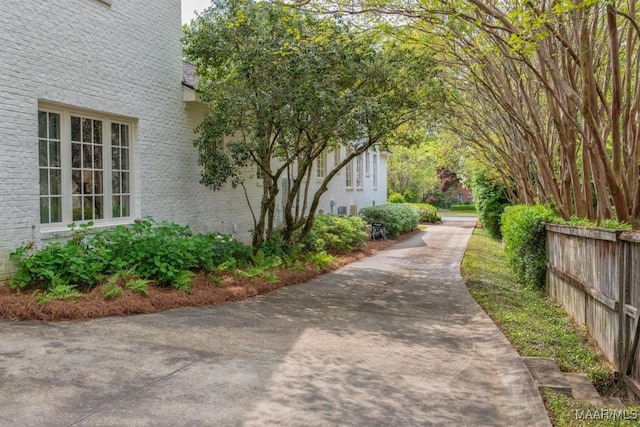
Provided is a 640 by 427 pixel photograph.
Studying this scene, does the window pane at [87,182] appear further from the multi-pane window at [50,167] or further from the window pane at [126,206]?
the window pane at [126,206]

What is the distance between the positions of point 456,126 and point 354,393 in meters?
16.1

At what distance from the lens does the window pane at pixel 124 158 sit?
34.2 ft

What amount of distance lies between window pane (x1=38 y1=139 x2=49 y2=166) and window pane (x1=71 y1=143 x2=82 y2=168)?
0.53 metres

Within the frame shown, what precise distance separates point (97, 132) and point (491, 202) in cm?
1986

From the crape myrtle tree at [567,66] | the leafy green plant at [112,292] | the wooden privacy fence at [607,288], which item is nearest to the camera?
the wooden privacy fence at [607,288]

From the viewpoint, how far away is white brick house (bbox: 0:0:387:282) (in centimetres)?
803

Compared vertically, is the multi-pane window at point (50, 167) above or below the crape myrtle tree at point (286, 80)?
below

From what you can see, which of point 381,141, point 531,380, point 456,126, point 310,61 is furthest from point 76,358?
point 456,126

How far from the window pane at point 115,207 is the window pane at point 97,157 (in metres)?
0.73

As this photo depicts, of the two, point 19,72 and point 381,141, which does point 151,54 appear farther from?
point 381,141

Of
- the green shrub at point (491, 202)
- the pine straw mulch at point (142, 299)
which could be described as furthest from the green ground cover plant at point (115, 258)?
the green shrub at point (491, 202)

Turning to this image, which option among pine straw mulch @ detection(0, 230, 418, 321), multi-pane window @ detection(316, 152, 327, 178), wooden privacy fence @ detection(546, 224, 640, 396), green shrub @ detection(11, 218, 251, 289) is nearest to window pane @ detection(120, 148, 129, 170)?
green shrub @ detection(11, 218, 251, 289)

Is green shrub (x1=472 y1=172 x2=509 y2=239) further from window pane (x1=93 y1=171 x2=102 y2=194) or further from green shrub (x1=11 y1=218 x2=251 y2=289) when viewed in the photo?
window pane (x1=93 y1=171 x2=102 y2=194)

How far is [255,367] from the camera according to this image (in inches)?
212
